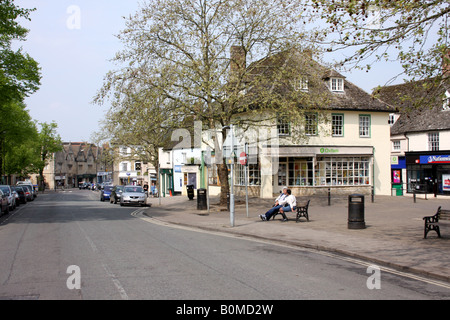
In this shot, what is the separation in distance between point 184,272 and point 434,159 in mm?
34791

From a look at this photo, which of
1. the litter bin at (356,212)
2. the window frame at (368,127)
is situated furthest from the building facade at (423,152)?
the litter bin at (356,212)

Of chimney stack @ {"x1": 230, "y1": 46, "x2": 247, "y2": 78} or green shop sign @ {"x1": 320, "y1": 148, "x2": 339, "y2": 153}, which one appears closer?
chimney stack @ {"x1": 230, "y1": 46, "x2": 247, "y2": 78}

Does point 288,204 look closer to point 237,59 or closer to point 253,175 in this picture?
point 237,59

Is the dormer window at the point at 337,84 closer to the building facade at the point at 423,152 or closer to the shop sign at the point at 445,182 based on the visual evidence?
the building facade at the point at 423,152

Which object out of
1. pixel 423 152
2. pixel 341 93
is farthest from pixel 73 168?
pixel 423 152

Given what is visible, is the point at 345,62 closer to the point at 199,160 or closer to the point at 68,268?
the point at 68,268

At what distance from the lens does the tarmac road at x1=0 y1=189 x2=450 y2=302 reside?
673 centimetres

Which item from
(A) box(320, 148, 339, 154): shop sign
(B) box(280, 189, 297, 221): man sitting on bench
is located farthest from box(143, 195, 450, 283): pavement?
(A) box(320, 148, 339, 154): shop sign

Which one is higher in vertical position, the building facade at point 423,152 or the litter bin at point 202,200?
the building facade at point 423,152

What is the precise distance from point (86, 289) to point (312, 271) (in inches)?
166

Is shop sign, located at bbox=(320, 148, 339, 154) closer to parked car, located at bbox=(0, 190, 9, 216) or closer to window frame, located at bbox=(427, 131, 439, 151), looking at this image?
window frame, located at bbox=(427, 131, 439, 151)

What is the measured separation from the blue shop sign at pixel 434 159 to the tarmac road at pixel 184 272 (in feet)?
96.4

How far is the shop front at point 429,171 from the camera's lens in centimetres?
3656

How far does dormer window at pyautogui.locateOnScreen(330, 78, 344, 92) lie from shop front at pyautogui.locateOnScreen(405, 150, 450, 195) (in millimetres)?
9506
